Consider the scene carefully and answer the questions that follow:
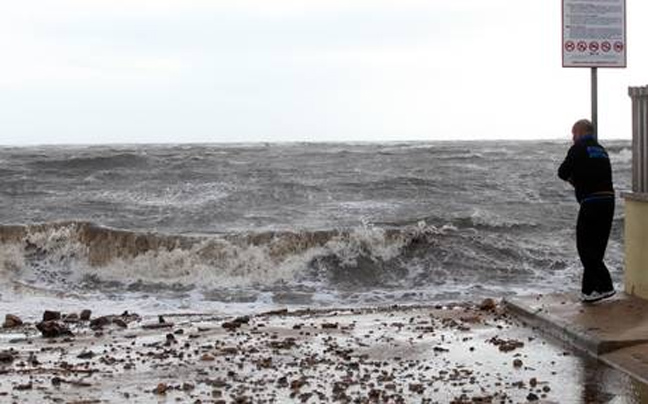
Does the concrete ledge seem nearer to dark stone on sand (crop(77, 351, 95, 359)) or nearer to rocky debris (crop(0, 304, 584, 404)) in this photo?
rocky debris (crop(0, 304, 584, 404))

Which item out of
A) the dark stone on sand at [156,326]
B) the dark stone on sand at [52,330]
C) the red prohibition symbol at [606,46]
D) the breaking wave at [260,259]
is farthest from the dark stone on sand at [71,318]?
the red prohibition symbol at [606,46]

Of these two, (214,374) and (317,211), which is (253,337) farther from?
(317,211)

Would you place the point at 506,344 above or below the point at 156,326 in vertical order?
above

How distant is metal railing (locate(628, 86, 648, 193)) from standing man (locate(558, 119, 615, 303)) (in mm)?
378

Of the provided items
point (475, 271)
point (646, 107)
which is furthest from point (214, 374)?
point (475, 271)

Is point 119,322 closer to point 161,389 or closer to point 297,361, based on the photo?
point 297,361

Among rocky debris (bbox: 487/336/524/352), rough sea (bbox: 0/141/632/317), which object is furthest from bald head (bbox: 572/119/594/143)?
rough sea (bbox: 0/141/632/317)

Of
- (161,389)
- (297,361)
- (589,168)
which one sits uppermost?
(589,168)

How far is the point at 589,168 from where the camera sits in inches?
349

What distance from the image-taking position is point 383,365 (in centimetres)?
771

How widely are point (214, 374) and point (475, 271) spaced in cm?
1024

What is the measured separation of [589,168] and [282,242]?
36.1 ft

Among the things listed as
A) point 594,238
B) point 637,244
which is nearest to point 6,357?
point 594,238

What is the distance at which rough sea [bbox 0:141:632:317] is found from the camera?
15.2m
